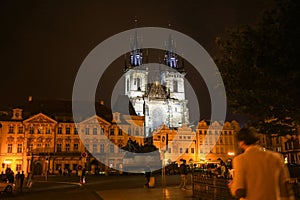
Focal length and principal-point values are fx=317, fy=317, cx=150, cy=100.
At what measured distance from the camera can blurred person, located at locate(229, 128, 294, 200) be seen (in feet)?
13.2

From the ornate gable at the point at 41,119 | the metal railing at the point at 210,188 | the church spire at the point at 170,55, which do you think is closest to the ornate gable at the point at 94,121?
the ornate gable at the point at 41,119

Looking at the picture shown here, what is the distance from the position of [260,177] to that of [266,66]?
288 inches

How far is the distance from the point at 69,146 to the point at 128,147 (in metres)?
21.0

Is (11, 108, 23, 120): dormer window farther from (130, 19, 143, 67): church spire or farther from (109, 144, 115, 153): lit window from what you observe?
(130, 19, 143, 67): church spire

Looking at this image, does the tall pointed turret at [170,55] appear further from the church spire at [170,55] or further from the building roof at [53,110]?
the building roof at [53,110]

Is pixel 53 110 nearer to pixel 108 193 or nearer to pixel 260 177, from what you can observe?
pixel 108 193

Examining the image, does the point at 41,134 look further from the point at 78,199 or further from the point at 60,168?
the point at 78,199

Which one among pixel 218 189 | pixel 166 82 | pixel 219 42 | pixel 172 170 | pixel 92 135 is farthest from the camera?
pixel 166 82

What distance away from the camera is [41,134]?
197 ft

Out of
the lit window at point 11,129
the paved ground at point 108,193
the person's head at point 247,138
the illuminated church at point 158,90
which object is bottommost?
the paved ground at point 108,193

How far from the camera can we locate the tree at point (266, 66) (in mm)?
9938

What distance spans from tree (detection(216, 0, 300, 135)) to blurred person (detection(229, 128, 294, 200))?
6.47 m

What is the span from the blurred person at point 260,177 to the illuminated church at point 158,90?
3505 inches

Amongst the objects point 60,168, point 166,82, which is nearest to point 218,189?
point 60,168
